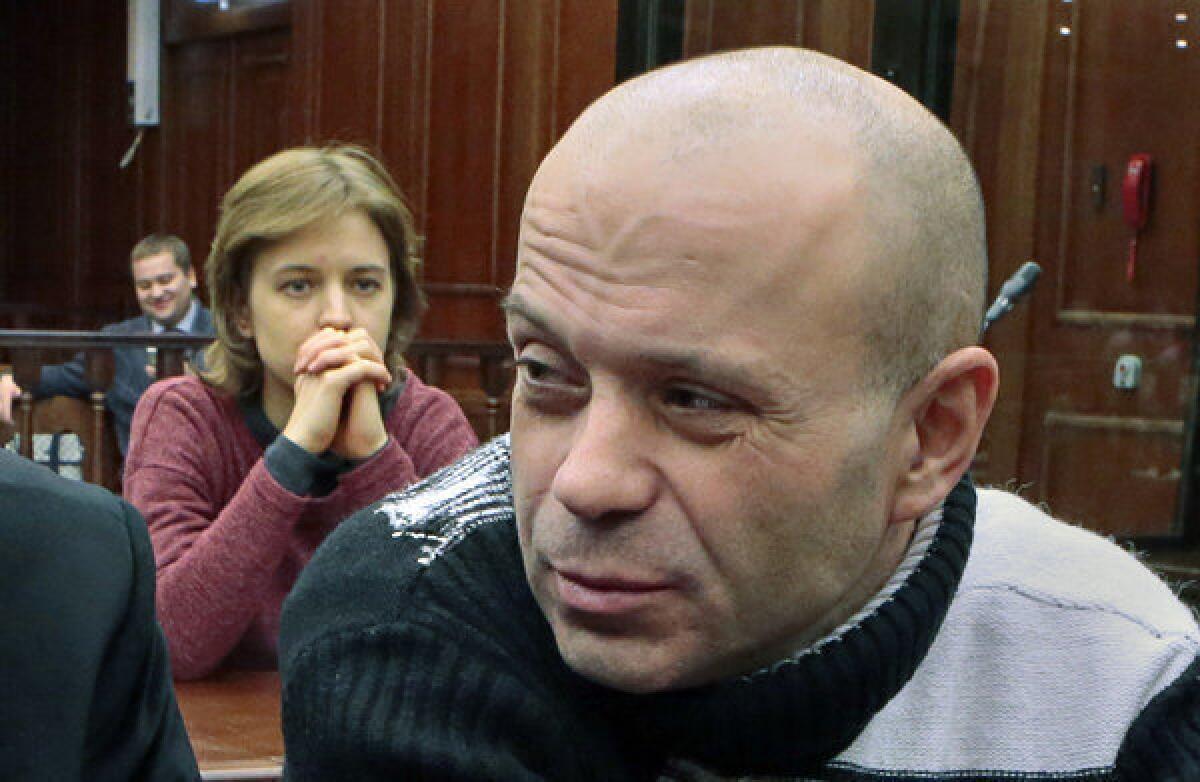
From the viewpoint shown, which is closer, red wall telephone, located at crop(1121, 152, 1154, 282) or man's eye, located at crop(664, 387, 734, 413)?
man's eye, located at crop(664, 387, 734, 413)

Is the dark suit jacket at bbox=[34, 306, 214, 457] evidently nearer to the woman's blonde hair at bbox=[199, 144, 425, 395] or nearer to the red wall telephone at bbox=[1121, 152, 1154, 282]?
the red wall telephone at bbox=[1121, 152, 1154, 282]

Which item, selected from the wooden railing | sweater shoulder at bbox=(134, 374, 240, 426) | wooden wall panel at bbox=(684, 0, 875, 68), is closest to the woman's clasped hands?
sweater shoulder at bbox=(134, 374, 240, 426)

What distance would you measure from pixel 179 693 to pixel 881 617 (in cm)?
109

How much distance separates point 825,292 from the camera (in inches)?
31.1

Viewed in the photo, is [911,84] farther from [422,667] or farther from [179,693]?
[422,667]

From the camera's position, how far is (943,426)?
894 mm

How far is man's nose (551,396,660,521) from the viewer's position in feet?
2.48

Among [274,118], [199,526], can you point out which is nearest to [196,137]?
[274,118]

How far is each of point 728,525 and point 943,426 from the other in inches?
7.3

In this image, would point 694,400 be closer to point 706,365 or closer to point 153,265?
point 706,365

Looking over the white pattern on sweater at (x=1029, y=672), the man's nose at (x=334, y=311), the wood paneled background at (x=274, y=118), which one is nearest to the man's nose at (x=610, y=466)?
the white pattern on sweater at (x=1029, y=672)

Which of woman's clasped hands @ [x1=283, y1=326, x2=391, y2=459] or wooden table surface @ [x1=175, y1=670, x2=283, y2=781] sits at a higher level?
woman's clasped hands @ [x1=283, y1=326, x2=391, y2=459]

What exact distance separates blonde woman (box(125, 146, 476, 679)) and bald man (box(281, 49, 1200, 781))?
1.11 metres

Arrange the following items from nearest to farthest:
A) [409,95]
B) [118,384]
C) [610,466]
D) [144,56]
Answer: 1. [610,466]
2. [118,384]
3. [409,95]
4. [144,56]
